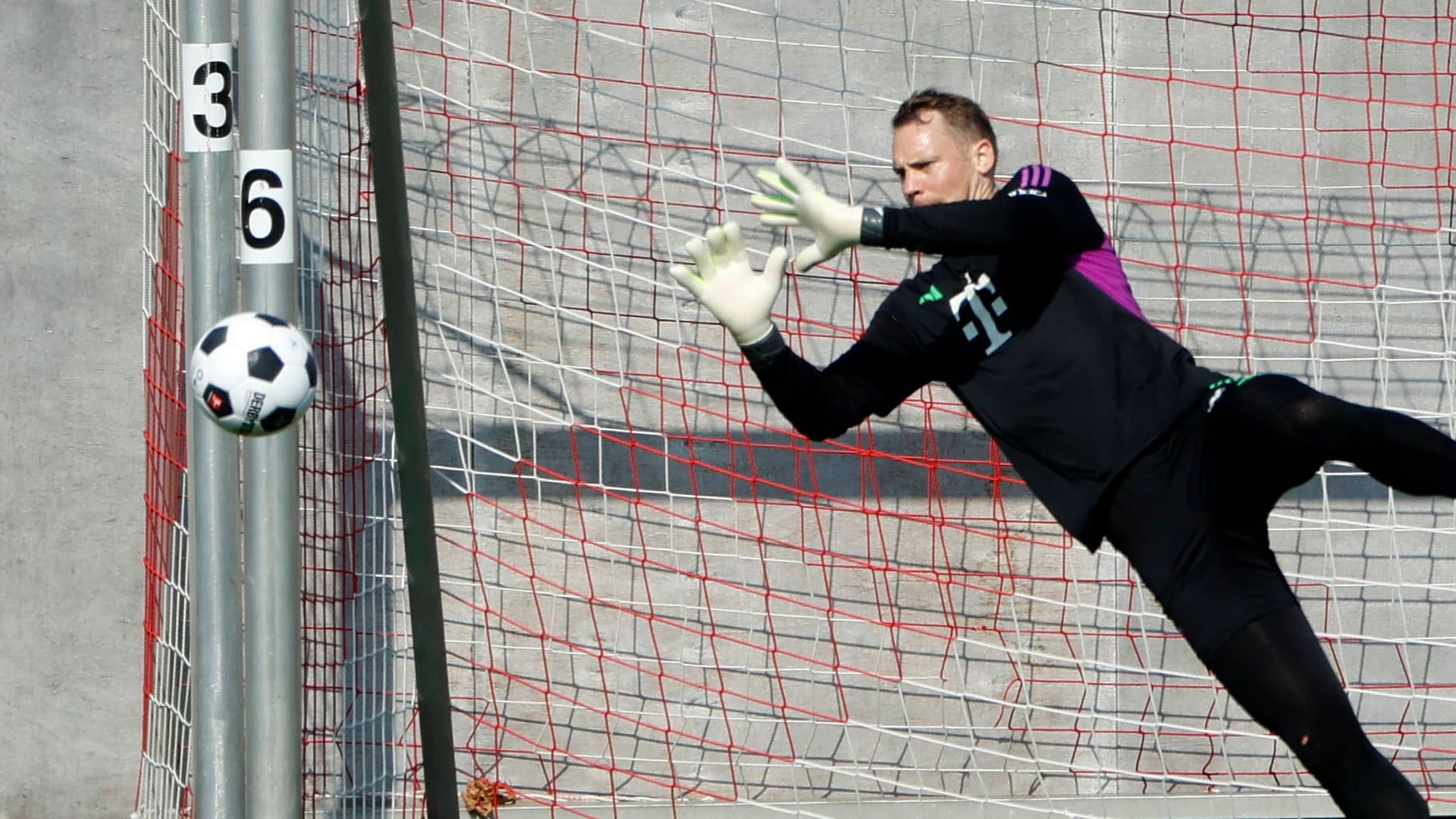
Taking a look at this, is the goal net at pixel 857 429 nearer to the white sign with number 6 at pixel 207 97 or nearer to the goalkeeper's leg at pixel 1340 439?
the white sign with number 6 at pixel 207 97

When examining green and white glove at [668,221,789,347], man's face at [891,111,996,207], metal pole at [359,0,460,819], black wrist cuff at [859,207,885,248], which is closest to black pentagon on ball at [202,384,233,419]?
metal pole at [359,0,460,819]

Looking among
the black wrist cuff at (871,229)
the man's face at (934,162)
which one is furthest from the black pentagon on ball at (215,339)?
the man's face at (934,162)

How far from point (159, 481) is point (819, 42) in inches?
84.1

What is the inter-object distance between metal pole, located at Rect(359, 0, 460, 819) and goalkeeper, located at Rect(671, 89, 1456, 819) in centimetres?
54

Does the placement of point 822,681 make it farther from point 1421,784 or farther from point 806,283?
point 1421,784

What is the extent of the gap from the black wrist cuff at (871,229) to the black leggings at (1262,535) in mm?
574

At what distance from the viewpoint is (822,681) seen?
423 cm

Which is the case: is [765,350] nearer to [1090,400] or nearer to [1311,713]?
[1090,400]

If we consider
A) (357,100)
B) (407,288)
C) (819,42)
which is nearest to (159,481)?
(357,100)

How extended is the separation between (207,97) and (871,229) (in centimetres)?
115

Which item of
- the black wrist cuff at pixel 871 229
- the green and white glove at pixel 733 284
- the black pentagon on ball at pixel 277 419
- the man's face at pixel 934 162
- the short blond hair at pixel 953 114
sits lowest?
the black pentagon on ball at pixel 277 419

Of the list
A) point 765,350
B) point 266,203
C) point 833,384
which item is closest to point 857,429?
point 833,384

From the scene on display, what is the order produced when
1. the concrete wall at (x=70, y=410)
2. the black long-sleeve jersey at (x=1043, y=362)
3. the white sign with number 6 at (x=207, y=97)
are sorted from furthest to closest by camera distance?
the concrete wall at (x=70, y=410) < the white sign with number 6 at (x=207, y=97) < the black long-sleeve jersey at (x=1043, y=362)

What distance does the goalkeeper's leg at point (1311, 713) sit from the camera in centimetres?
211
